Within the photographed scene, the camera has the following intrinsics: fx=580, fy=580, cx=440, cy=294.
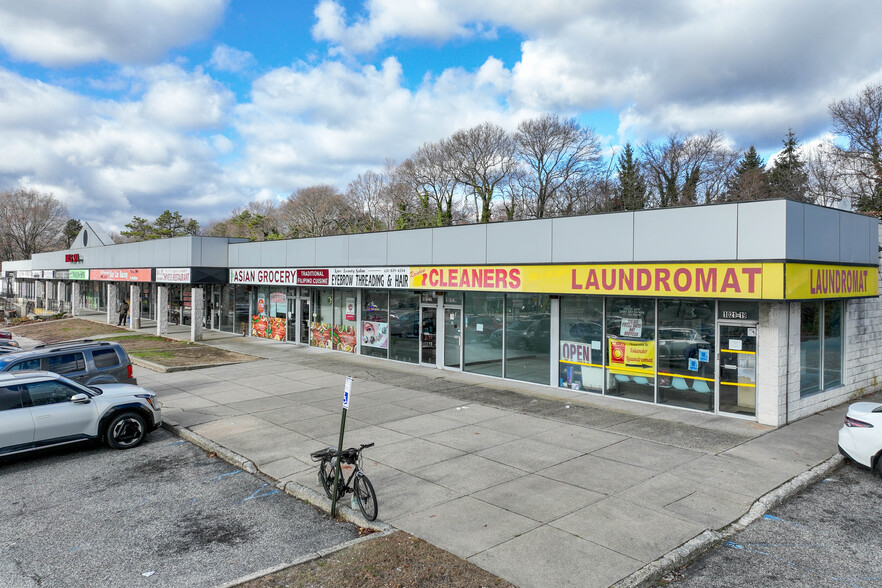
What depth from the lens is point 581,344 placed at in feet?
49.9

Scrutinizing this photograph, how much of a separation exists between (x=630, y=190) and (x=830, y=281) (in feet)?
127

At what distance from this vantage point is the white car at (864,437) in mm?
9109

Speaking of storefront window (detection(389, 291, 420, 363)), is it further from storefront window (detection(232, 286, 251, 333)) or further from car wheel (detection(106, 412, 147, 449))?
storefront window (detection(232, 286, 251, 333))

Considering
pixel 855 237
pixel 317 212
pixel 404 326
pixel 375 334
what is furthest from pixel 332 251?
pixel 317 212

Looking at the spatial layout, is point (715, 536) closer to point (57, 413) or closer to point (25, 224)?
point (57, 413)

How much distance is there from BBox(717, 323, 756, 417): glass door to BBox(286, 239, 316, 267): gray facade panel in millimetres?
15509

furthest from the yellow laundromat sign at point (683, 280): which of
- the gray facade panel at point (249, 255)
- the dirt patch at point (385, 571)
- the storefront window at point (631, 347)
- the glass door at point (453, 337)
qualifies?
the gray facade panel at point (249, 255)

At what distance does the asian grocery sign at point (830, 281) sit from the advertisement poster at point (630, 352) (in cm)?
331

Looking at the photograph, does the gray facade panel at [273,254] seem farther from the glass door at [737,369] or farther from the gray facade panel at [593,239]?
the glass door at [737,369]

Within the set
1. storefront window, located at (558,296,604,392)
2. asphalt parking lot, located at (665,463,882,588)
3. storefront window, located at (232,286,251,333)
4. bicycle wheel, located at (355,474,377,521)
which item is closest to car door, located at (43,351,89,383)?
bicycle wheel, located at (355,474,377,521)

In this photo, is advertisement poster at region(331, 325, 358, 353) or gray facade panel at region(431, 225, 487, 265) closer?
gray facade panel at region(431, 225, 487, 265)

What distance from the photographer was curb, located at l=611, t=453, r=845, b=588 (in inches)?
232

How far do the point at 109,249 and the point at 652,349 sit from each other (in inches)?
1393

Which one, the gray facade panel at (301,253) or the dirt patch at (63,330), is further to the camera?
the dirt patch at (63,330)
